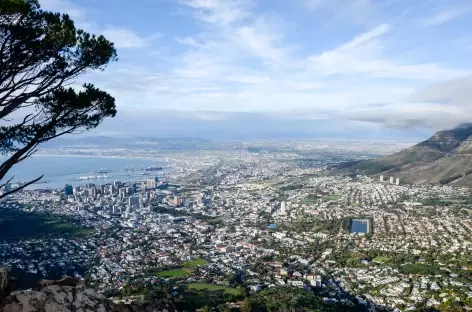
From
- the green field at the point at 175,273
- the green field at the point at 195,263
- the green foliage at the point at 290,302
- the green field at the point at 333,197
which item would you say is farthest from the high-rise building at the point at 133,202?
the green foliage at the point at 290,302

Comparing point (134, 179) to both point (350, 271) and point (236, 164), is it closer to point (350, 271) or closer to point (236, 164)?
point (236, 164)

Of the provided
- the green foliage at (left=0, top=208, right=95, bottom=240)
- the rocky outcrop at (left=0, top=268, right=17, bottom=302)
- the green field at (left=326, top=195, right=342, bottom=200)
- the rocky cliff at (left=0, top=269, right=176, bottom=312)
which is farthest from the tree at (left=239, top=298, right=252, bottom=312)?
the green field at (left=326, top=195, right=342, bottom=200)

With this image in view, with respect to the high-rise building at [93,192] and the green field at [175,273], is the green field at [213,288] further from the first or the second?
Result: the high-rise building at [93,192]

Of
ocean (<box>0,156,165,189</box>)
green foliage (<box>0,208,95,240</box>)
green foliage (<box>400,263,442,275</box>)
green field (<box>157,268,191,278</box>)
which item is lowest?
green foliage (<box>400,263,442,275</box>)

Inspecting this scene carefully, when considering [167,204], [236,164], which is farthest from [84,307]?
[236,164]

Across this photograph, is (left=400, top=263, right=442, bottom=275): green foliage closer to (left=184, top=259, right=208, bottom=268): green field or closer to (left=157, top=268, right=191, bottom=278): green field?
(left=184, top=259, right=208, bottom=268): green field

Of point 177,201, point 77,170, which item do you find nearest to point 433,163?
point 177,201

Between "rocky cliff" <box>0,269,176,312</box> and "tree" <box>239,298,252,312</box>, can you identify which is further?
"tree" <box>239,298,252,312</box>
